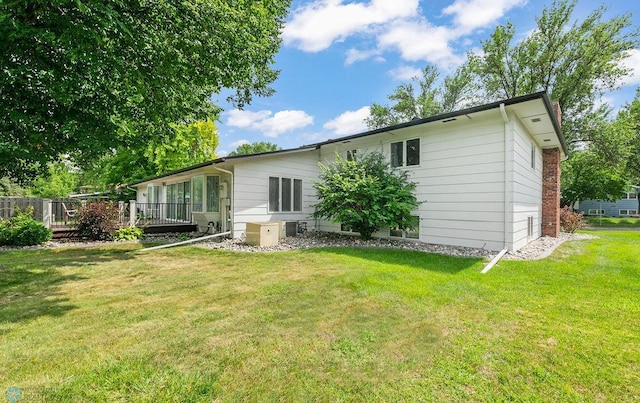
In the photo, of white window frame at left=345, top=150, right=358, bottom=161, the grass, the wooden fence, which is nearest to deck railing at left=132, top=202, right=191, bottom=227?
the wooden fence

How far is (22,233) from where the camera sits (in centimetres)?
912

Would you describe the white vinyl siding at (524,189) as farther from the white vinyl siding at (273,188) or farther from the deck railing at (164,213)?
the deck railing at (164,213)

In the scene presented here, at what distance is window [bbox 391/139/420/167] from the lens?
9.65 m

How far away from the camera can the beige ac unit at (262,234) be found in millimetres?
9023

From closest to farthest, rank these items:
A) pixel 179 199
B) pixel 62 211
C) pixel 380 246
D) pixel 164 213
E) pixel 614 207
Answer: pixel 380 246 → pixel 62 211 → pixel 179 199 → pixel 164 213 → pixel 614 207

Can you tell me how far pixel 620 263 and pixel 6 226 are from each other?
17668mm

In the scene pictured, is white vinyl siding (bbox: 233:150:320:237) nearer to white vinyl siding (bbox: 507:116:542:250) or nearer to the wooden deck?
the wooden deck

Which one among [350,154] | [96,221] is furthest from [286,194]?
[96,221]

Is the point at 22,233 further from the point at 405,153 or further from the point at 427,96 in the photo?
the point at 427,96

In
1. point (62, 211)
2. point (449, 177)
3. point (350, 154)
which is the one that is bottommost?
point (62, 211)

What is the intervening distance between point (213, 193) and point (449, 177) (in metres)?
9.17

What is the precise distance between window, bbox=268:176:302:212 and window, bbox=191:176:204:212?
348cm

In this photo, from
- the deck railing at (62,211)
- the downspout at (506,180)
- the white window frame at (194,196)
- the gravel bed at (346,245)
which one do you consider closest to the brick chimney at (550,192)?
the gravel bed at (346,245)

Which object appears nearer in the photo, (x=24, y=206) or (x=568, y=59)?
(x=24, y=206)
